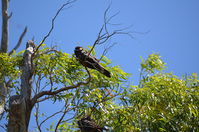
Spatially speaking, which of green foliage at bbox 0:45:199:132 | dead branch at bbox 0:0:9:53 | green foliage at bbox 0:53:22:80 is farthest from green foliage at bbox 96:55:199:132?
dead branch at bbox 0:0:9:53

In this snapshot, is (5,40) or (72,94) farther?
(5,40)

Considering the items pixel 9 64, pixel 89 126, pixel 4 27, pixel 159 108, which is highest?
pixel 4 27

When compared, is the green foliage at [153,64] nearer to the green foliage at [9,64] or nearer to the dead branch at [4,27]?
the green foliage at [9,64]

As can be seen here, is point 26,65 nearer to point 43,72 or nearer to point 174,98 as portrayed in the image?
point 43,72

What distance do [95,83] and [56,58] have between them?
70 centimetres

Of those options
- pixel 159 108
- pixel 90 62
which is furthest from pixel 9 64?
pixel 159 108

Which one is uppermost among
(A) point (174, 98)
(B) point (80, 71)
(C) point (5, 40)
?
(C) point (5, 40)

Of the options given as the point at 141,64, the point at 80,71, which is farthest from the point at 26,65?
the point at 141,64

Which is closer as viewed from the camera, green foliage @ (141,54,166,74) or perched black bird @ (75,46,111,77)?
perched black bird @ (75,46,111,77)

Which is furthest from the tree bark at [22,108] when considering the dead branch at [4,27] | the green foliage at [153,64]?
the dead branch at [4,27]

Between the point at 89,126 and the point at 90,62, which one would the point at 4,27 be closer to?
the point at 90,62

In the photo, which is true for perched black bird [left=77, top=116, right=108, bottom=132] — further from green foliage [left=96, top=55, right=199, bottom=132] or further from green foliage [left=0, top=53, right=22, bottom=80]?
green foliage [left=0, top=53, right=22, bottom=80]

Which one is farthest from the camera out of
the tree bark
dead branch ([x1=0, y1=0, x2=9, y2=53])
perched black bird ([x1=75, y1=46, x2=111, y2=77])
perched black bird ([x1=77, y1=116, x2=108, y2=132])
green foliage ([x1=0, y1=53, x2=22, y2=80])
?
dead branch ([x1=0, y1=0, x2=9, y2=53])

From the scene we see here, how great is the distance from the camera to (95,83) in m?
4.18
